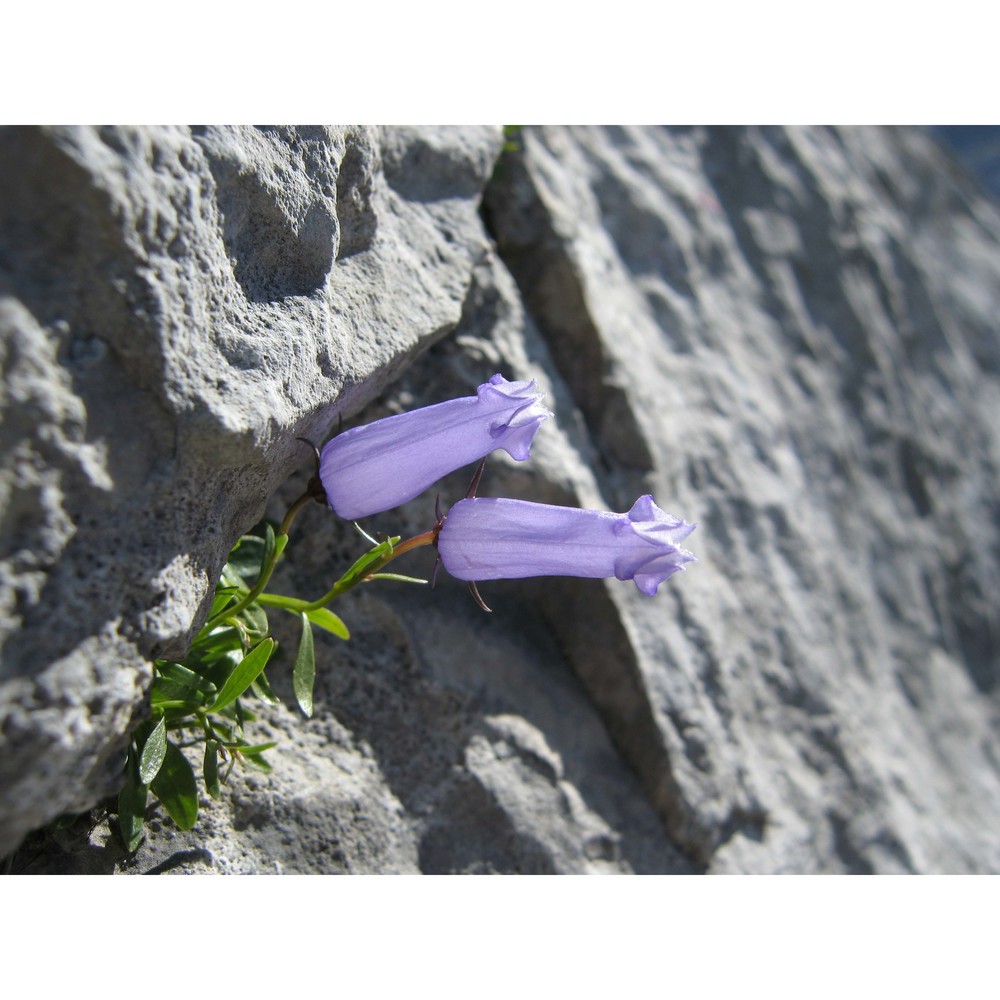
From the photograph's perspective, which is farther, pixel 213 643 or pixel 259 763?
pixel 259 763

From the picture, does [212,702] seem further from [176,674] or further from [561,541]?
[561,541]

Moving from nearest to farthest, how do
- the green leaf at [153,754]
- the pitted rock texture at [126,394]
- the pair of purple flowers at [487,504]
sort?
the pitted rock texture at [126,394] → the green leaf at [153,754] → the pair of purple flowers at [487,504]

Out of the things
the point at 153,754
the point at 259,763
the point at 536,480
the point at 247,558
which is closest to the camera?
the point at 153,754

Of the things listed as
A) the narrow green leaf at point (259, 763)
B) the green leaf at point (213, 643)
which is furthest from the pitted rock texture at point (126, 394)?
the narrow green leaf at point (259, 763)

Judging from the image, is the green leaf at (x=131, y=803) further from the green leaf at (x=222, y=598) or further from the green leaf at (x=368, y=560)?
the green leaf at (x=368, y=560)

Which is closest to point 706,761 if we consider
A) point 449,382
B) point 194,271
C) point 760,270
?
point 449,382

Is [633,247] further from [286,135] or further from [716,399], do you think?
[286,135]

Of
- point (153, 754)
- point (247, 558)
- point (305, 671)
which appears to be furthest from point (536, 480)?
point (153, 754)

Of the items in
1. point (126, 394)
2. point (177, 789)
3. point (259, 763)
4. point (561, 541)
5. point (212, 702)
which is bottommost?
point (259, 763)
